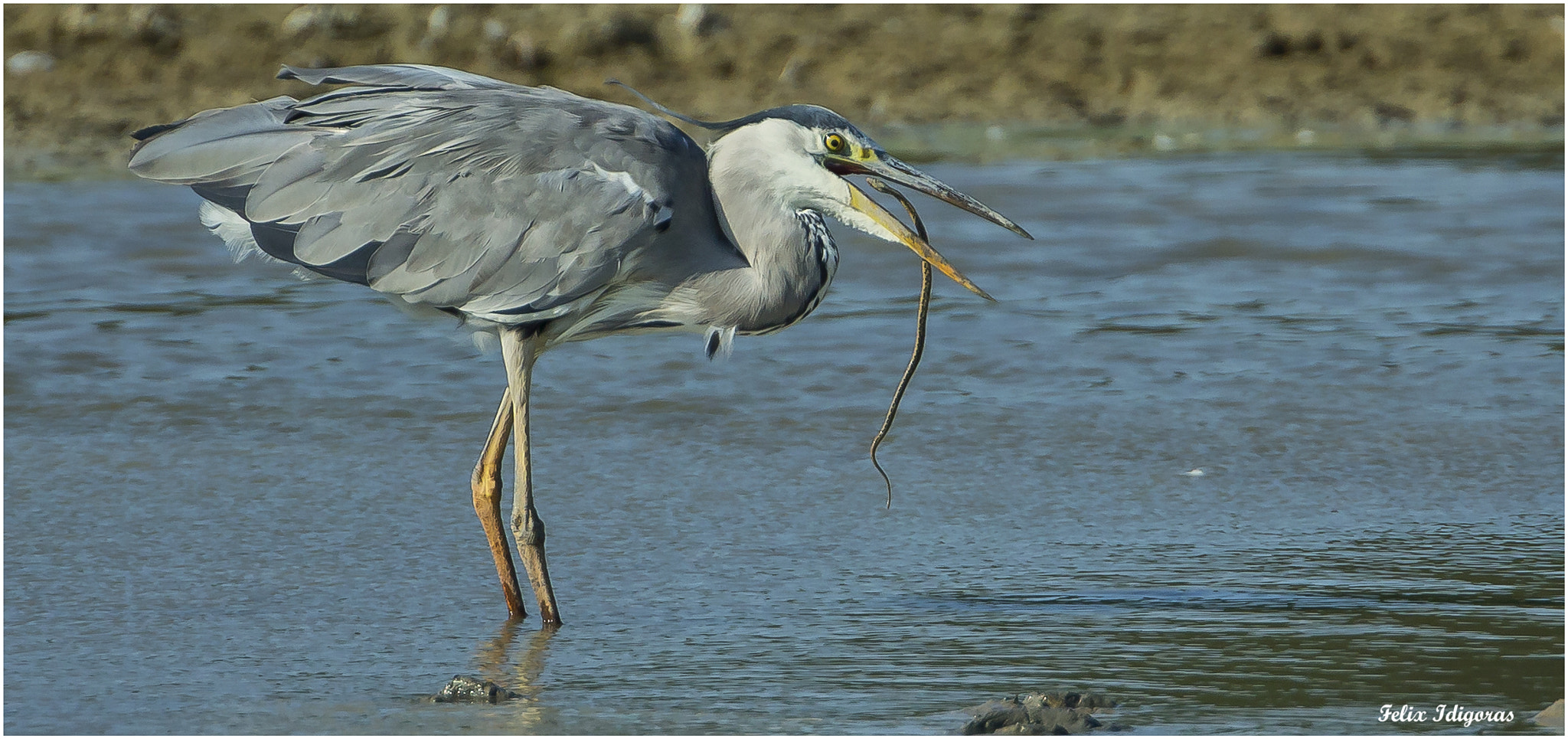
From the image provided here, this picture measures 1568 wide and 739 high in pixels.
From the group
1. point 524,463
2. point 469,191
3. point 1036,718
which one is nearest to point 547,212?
point 469,191

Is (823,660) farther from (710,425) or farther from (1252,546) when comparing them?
(710,425)

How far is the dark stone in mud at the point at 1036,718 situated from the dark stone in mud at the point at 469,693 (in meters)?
0.97

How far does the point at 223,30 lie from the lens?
13.3m

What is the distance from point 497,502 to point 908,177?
54.4 inches

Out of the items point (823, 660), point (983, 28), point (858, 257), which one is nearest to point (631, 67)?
point (983, 28)

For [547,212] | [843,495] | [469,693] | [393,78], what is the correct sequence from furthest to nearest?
[843,495] < [393,78] < [547,212] < [469,693]

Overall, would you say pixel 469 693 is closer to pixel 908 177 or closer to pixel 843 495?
pixel 908 177

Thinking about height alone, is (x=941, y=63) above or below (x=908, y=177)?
below

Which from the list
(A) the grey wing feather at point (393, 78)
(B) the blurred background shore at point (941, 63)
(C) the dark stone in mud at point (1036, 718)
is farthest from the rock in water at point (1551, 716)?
(B) the blurred background shore at point (941, 63)

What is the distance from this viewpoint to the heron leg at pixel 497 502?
511 cm

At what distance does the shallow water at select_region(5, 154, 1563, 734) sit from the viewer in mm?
4422

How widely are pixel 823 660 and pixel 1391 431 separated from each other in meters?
2.92

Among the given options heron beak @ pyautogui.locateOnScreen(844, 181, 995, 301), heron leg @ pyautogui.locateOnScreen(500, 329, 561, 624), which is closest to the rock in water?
heron beak @ pyautogui.locateOnScreen(844, 181, 995, 301)

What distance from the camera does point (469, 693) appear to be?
4.25m
